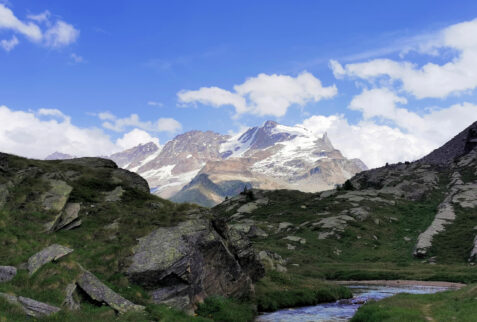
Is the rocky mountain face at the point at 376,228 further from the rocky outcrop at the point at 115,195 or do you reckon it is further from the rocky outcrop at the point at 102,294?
the rocky outcrop at the point at 102,294

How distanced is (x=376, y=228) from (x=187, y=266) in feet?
271

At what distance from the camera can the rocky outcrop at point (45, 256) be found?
1097 inches

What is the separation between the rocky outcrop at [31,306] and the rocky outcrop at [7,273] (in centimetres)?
399

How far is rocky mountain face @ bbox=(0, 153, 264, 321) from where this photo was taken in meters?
27.4

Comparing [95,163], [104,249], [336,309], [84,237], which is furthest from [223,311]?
[95,163]

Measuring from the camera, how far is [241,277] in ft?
145

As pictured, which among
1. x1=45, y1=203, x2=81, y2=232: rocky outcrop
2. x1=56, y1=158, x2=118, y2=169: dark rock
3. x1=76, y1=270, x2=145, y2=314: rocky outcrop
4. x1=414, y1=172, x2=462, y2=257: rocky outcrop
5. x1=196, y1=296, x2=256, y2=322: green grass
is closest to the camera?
x1=76, y1=270, x2=145, y2=314: rocky outcrop

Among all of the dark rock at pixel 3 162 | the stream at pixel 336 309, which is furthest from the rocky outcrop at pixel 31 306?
the dark rock at pixel 3 162

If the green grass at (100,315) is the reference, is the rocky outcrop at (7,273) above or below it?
above

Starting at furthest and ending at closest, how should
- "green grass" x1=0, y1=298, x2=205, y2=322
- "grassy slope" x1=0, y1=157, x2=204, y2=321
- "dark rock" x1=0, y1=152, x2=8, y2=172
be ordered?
"dark rock" x1=0, y1=152, x2=8, y2=172, "grassy slope" x1=0, y1=157, x2=204, y2=321, "green grass" x1=0, y1=298, x2=205, y2=322

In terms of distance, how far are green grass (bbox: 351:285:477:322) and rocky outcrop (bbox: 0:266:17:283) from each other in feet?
93.2

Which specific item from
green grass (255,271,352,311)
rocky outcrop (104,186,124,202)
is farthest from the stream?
rocky outcrop (104,186,124,202)

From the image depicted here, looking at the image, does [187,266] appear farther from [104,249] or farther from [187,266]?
[104,249]

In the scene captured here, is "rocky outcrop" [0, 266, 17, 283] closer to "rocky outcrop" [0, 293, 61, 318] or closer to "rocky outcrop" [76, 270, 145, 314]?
"rocky outcrop" [0, 293, 61, 318]
